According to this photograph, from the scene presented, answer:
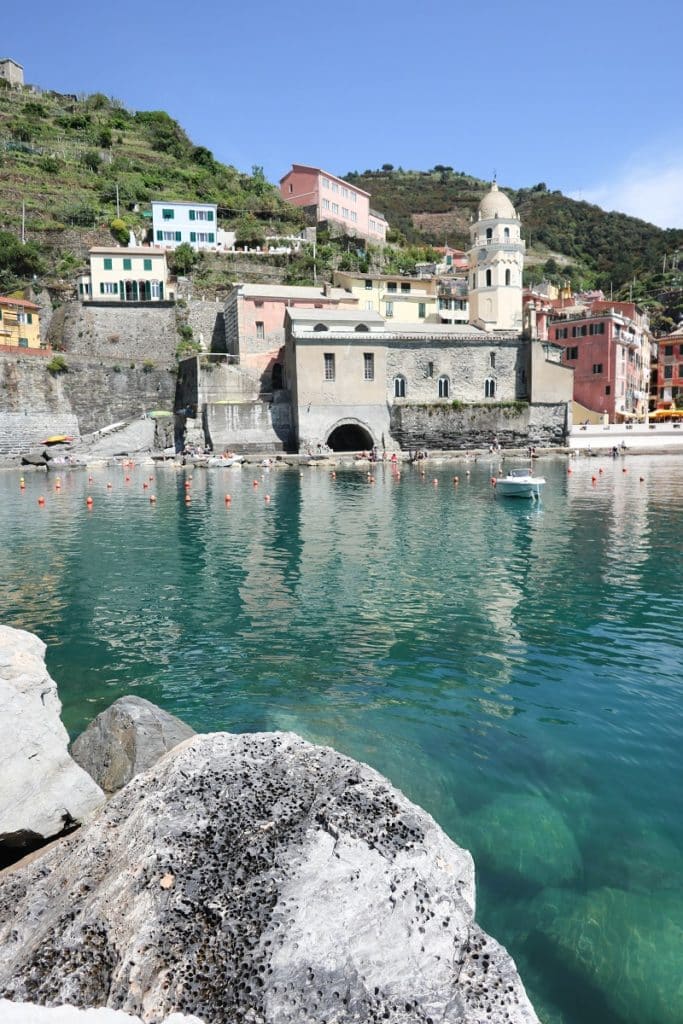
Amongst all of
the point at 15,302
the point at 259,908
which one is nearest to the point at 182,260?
the point at 15,302

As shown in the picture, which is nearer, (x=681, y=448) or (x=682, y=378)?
(x=681, y=448)

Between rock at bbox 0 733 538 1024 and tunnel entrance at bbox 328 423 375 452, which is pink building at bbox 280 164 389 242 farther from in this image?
rock at bbox 0 733 538 1024

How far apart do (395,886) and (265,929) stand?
627mm

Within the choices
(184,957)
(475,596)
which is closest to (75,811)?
(184,957)

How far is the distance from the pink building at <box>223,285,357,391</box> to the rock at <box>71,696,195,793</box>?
4600 cm

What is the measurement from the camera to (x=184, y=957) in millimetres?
2848

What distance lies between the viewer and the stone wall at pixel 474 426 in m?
49.2

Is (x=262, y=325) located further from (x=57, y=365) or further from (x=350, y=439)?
(x=57, y=365)

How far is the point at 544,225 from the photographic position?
133 metres

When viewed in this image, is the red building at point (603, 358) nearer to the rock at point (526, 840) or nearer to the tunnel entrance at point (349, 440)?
the tunnel entrance at point (349, 440)

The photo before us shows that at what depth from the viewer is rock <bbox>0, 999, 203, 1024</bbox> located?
210cm

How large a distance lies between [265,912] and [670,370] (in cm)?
7455

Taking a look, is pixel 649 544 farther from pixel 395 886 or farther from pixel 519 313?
pixel 519 313

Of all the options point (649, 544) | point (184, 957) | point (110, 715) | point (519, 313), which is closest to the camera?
point (184, 957)
